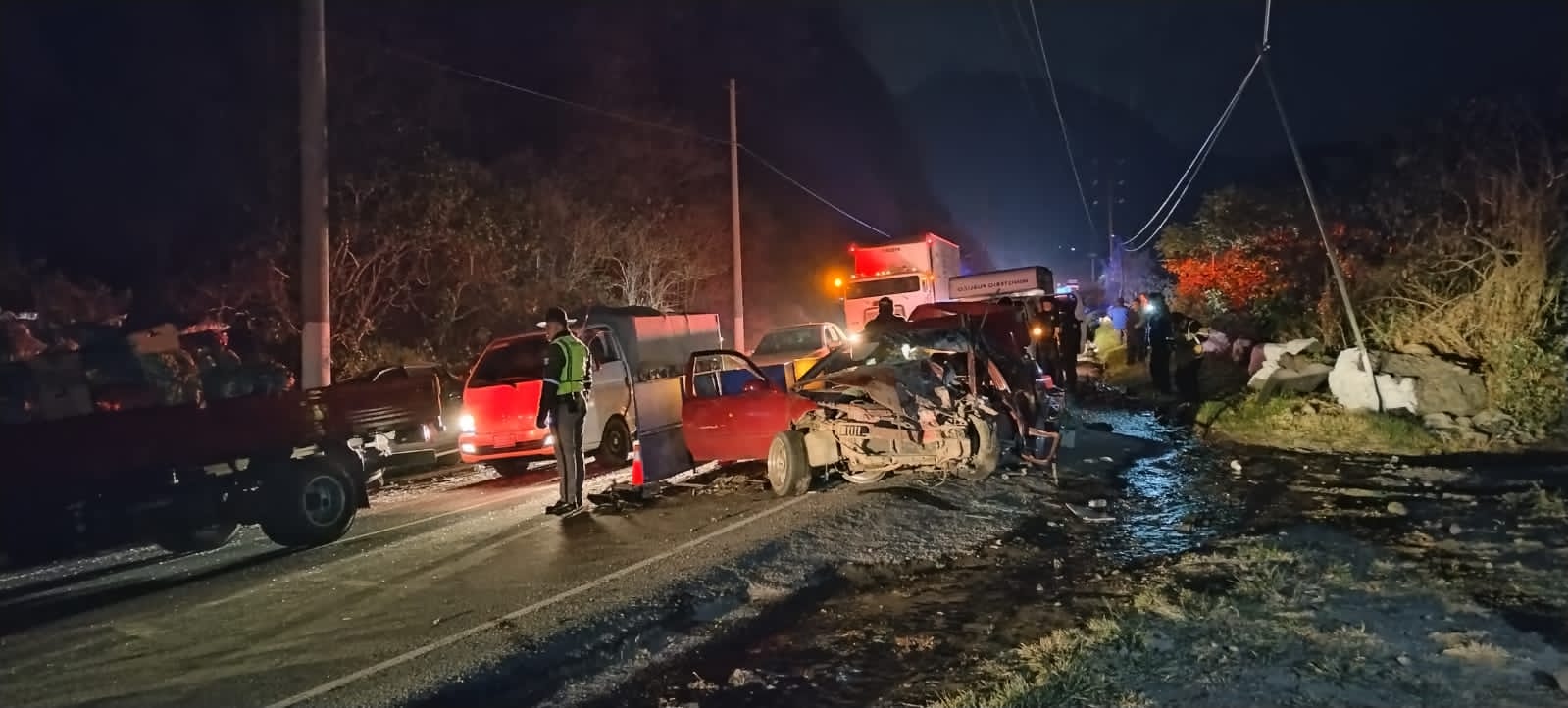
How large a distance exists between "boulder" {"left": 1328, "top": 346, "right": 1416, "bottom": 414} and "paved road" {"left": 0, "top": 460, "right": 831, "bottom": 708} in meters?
7.78

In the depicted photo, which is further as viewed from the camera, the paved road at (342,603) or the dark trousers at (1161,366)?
the dark trousers at (1161,366)

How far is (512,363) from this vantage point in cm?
1201

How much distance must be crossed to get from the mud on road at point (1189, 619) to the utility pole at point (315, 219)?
347 inches

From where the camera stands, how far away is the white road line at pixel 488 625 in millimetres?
5008

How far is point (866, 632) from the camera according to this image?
5.59 metres

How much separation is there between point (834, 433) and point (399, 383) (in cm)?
415

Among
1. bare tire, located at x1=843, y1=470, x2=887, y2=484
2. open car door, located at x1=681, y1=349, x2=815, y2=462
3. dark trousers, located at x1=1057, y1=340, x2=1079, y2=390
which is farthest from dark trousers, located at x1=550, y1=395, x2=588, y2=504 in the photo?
dark trousers, located at x1=1057, y1=340, x2=1079, y2=390

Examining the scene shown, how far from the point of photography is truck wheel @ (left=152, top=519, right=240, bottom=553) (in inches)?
324

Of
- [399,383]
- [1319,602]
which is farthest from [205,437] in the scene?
[1319,602]

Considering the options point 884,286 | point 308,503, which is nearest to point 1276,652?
point 308,503

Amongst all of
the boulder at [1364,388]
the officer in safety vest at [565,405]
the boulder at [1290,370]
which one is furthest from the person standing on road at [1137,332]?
the officer in safety vest at [565,405]

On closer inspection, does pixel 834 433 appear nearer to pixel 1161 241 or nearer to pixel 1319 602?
pixel 1319 602

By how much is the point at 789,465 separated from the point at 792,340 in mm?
8444

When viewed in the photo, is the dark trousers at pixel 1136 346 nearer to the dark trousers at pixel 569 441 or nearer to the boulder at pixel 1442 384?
the boulder at pixel 1442 384
